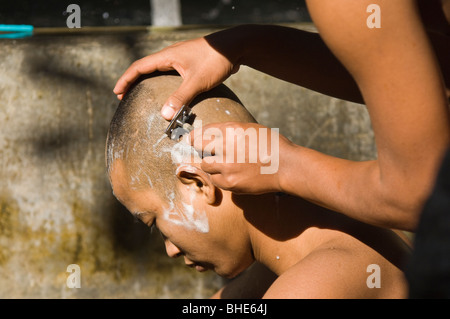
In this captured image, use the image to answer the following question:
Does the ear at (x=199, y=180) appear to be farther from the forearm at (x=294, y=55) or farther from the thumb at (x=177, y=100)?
the forearm at (x=294, y=55)

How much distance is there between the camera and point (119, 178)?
2.13 metres

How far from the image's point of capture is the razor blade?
195 cm

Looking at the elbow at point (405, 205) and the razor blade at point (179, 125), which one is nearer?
the elbow at point (405, 205)

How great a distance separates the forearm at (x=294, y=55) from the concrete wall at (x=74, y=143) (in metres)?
0.90

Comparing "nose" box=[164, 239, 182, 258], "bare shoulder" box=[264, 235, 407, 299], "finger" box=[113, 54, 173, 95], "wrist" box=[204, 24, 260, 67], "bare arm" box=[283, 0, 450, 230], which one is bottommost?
"bare shoulder" box=[264, 235, 407, 299]

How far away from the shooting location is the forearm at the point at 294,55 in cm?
214

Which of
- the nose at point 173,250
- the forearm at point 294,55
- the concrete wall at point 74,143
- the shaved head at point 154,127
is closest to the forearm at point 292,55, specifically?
the forearm at point 294,55

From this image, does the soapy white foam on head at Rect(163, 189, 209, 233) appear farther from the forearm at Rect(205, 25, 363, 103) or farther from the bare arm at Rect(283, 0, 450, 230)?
the bare arm at Rect(283, 0, 450, 230)

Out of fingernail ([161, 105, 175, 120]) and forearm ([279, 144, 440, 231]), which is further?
fingernail ([161, 105, 175, 120])

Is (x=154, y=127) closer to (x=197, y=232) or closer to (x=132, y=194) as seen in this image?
(x=132, y=194)

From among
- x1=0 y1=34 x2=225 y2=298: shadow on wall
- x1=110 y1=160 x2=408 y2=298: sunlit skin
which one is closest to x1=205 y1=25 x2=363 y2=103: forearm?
x1=110 y1=160 x2=408 y2=298: sunlit skin

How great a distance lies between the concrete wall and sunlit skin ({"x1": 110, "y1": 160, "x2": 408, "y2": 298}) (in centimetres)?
102

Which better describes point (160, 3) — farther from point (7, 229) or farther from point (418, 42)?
point (418, 42)

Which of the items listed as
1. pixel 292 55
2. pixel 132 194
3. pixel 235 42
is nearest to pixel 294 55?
pixel 292 55
